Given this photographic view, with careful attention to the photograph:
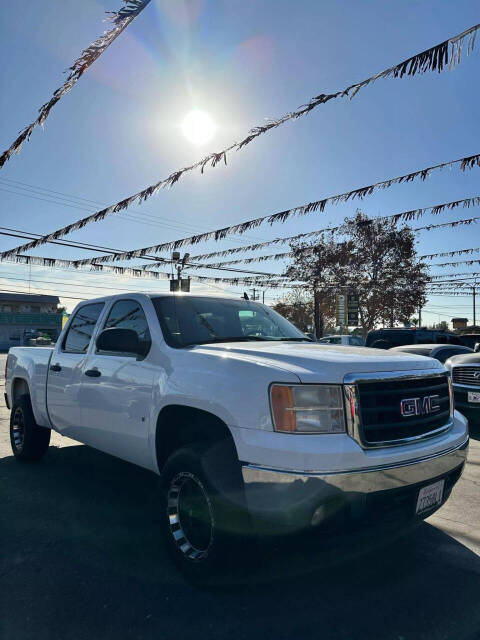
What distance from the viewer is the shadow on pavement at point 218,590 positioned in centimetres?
248

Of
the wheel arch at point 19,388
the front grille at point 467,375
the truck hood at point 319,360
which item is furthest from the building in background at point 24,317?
the truck hood at point 319,360

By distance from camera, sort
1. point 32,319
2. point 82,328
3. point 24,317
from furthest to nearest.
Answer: point 32,319, point 24,317, point 82,328

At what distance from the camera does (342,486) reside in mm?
2398

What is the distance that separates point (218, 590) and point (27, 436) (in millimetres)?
3571

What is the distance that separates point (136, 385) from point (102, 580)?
1.29 meters

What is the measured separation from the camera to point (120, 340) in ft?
11.4

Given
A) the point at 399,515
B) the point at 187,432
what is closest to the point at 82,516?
the point at 187,432

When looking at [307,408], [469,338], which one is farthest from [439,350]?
[307,408]

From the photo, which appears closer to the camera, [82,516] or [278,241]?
[82,516]

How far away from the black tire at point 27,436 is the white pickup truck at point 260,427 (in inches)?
73.5

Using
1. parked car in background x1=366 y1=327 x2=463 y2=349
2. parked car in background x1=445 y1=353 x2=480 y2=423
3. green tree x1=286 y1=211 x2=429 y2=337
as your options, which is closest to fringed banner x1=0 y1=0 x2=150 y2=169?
parked car in background x1=445 y1=353 x2=480 y2=423

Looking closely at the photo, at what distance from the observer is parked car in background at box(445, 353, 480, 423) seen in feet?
25.9

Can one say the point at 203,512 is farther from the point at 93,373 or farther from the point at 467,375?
the point at 467,375

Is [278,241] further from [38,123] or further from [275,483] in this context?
[275,483]
